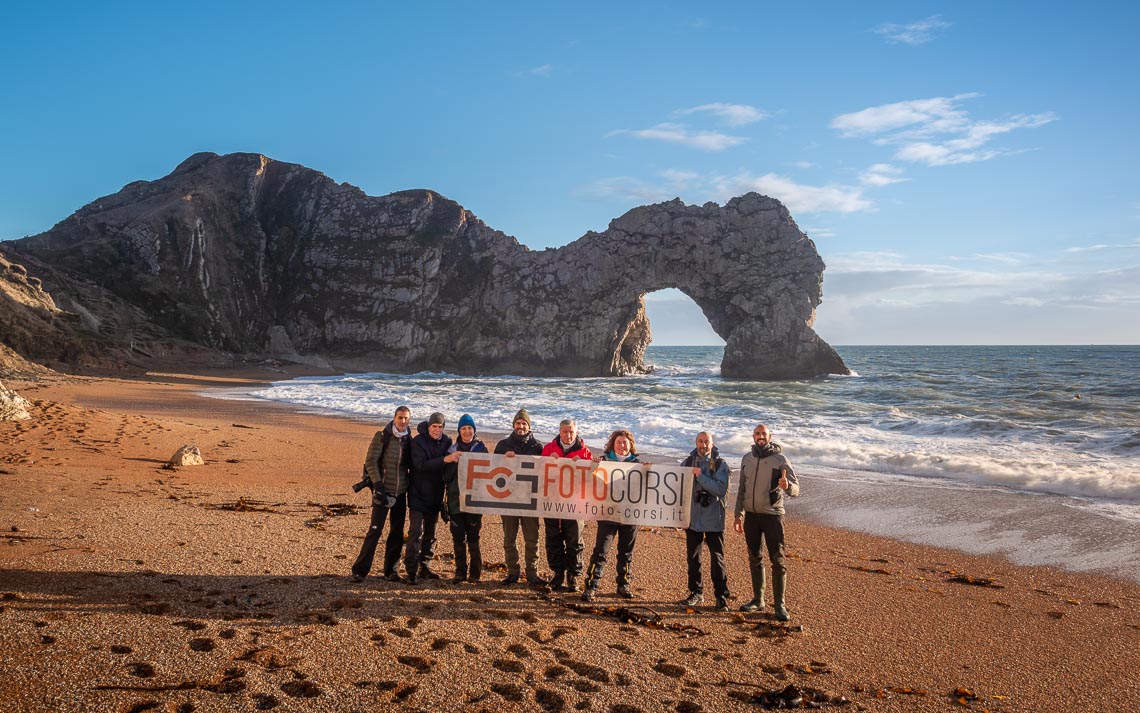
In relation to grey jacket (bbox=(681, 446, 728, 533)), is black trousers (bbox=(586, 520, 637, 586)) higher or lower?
lower

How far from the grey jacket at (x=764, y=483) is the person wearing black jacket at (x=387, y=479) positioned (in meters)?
3.40

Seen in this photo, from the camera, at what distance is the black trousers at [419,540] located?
643 centimetres

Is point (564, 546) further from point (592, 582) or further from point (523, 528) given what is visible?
point (592, 582)

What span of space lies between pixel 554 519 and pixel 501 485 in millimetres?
692

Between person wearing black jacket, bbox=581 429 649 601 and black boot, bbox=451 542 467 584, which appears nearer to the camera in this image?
person wearing black jacket, bbox=581 429 649 601

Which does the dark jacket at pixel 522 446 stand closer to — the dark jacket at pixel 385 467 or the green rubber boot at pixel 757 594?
the dark jacket at pixel 385 467

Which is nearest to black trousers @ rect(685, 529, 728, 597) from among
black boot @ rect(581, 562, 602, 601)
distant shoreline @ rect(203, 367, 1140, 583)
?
black boot @ rect(581, 562, 602, 601)

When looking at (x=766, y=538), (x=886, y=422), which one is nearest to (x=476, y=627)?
(x=766, y=538)

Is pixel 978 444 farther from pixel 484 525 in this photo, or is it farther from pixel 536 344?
pixel 536 344

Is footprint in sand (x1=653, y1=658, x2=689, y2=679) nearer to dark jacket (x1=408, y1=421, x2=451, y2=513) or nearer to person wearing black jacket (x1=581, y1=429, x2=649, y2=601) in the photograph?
person wearing black jacket (x1=581, y1=429, x2=649, y2=601)

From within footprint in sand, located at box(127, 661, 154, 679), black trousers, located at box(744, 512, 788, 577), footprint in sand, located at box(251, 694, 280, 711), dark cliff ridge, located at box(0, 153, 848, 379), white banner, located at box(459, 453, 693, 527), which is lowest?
footprint in sand, located at box(251, 694, 280, 711)

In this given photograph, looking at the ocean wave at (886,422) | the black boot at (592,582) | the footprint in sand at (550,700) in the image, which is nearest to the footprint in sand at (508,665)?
the footprint in sand at (550,700)

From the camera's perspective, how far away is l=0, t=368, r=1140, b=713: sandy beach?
4219 millimetres

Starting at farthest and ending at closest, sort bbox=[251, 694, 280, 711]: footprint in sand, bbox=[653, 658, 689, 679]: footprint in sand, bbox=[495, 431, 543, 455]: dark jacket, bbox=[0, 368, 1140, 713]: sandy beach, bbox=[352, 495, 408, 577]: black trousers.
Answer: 1. bbox=[495, 431, 543, 455]: dark jacket
2. bbox=[352, 495, 408, 577]: black trousers
3. bbox=[653, 658, 689, 679]: footprint in sand
4. bbox=[0, 368, 1140, 713]: sandy beach
5. bbox=[251, 694, 280, 711]: footprint in sand
